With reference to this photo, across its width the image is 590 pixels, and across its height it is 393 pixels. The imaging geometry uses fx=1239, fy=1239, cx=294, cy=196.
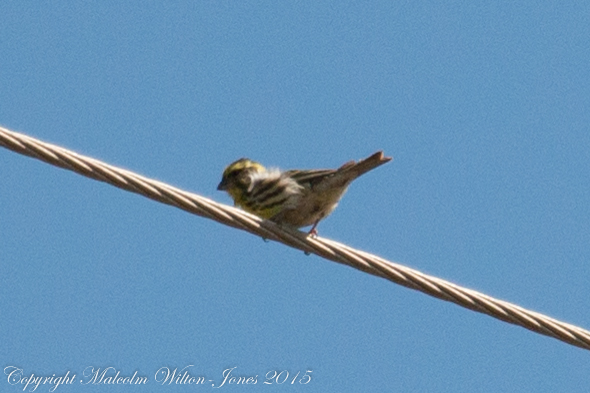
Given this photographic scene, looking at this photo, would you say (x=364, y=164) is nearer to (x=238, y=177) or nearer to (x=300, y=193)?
(x=300, y=193)

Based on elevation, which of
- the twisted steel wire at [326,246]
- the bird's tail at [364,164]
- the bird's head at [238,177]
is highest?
the bird's head at [238,177]

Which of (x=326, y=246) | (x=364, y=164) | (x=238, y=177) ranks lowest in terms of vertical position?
(x=326, y=246)

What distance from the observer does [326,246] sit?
6770 mm

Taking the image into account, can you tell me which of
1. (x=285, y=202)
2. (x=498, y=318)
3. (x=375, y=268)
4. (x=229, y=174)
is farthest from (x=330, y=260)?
(x=229, y=174)

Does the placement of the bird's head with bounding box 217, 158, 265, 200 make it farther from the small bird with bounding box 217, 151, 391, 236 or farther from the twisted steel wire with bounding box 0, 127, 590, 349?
the twisted steel wire with bounding box 0, 127, 590, 349

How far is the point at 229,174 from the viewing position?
413 inches

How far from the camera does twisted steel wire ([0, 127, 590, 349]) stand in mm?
6059

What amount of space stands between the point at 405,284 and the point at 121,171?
1592 mm

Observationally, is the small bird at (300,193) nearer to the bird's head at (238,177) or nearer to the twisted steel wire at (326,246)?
the bird's head at (238,177)

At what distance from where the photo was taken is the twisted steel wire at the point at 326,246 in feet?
19.9

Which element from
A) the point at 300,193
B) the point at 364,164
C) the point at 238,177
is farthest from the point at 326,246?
the point at 238,177

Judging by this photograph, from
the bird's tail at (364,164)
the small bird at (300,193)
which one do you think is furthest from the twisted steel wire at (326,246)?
the small bird at (300,193)

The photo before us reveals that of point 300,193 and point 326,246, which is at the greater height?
point 300,193

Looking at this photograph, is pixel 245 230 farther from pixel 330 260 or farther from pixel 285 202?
pixel 285 202
